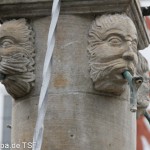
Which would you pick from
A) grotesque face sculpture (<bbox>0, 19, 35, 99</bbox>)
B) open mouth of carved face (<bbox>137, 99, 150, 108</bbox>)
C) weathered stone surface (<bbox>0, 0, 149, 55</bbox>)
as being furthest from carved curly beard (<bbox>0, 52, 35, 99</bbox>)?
open mouth of carved face (<bbox>137, 99, 150, 108</bbox>)

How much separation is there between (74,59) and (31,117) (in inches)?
19.2

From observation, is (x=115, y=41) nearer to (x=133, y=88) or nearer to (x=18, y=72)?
(x=133, y=88)

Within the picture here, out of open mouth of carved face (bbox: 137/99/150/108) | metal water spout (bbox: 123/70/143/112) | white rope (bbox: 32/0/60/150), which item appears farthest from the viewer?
open mouth of carved face (bbox: 137/99/150/108)

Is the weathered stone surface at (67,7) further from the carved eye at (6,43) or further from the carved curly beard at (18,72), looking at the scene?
the carved curly beard at (18,72)

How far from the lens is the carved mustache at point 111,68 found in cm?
635

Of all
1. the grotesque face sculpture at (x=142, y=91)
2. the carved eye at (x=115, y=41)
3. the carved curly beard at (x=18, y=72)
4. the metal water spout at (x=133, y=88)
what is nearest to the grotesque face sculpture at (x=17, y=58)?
the carved curly beard at (x=18, y=72)

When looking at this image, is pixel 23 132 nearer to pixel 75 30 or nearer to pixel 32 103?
pixel 32 103

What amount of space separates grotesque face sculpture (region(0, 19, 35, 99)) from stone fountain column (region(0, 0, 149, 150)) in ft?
0.17

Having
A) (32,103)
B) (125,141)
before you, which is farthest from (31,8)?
(125,141)

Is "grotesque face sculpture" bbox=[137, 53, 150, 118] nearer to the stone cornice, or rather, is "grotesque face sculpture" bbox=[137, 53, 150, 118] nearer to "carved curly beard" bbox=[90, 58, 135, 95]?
the stone cornice

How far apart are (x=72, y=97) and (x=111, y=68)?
1.10 feet

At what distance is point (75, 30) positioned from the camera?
6.60 meters

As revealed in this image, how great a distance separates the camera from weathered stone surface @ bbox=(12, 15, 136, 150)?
250 inches

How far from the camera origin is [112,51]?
6371 millimetres
